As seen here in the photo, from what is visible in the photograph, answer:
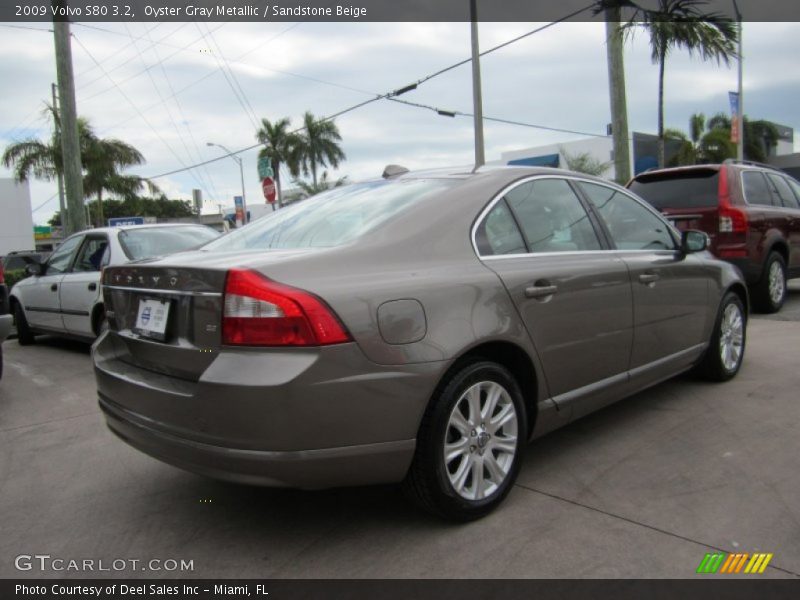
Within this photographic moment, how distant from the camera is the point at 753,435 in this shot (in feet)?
12.4

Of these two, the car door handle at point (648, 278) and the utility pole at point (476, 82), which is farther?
the utility pole at point (476, 82)

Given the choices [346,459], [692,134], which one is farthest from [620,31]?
[692,134]

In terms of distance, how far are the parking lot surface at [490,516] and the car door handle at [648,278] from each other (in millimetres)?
879

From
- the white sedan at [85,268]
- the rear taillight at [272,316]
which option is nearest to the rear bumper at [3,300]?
the white sedan at [85,268]

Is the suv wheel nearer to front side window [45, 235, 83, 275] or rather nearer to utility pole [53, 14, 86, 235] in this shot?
front side window [45, 235, 83, 275]

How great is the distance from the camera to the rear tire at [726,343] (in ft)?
15.4

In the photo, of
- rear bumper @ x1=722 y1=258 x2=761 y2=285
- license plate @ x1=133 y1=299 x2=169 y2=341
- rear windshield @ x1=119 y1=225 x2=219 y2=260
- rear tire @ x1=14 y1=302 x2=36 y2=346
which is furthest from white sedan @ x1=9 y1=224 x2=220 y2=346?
rear bumper @ x1=722 y1=258 x2=761 y2=285

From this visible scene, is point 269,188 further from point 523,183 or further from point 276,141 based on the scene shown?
point 276,141

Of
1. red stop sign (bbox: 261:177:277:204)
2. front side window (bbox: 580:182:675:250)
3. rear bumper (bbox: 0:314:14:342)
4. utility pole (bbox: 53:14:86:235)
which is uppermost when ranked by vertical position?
utility pole (bbox: 53:14:86:235)

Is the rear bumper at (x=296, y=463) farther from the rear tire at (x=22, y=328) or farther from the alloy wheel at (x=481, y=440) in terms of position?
the rear tire at (x=22, y=328)

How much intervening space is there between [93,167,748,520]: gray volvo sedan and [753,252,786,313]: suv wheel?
4.86 meters

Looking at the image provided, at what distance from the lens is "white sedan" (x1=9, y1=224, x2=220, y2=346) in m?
6.62

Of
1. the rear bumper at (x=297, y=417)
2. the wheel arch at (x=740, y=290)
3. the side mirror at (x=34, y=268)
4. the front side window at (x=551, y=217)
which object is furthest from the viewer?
the side mirror at (x=34, y=268)

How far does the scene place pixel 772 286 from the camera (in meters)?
7.96
